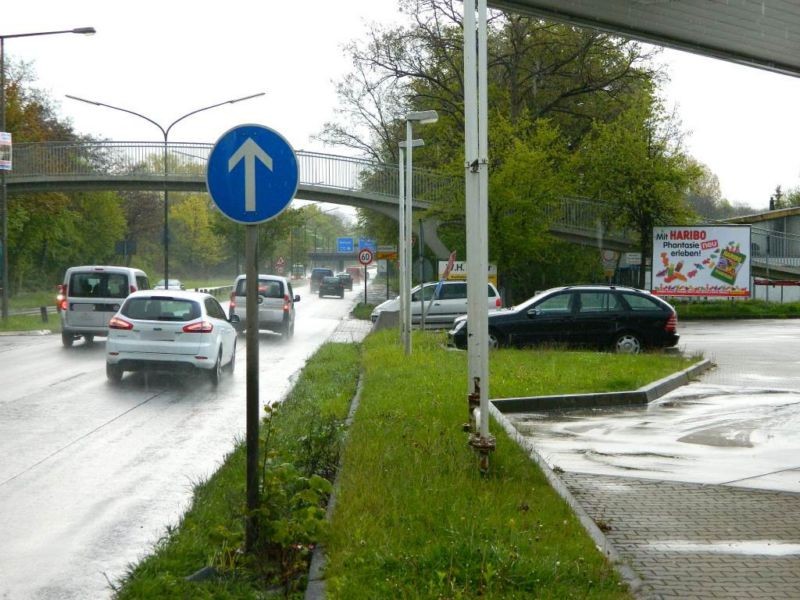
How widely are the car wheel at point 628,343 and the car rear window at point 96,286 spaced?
11637 millimetres

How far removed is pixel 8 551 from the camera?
643 centimetres

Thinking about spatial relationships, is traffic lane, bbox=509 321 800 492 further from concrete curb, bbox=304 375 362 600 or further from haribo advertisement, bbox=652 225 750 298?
haribo advertisement, bbox=652 225 750 298

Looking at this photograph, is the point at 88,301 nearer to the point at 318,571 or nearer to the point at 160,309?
the point at 160,309

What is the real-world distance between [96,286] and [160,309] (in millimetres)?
8580

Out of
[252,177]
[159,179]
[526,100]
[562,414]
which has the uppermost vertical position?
[526,100]

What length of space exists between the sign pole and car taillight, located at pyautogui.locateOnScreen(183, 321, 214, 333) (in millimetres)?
10504

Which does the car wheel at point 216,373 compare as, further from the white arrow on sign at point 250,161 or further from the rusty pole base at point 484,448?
the white arrow on sign at point 250,161

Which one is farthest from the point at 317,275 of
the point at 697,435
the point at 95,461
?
the point at 95,461

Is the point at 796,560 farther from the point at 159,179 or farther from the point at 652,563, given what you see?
the point at 159,179

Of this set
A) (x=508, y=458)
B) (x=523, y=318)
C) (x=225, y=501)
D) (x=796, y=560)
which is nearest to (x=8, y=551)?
(x=225, y=501)

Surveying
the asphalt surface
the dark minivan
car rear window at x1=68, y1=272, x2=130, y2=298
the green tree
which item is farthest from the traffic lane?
the dark minivan

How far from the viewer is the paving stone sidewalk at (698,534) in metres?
5.52

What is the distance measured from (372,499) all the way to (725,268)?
3697cm

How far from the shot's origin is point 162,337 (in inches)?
653
